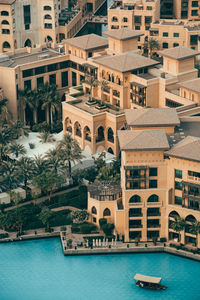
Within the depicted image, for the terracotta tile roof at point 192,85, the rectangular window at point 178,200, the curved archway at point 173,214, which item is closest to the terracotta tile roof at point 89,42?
the terracotta tile roof at point 192,85

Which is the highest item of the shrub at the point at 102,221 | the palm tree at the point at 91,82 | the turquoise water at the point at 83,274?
the palm tree at the point at 91,82

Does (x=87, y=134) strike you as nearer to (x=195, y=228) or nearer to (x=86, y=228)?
(x=86, y=228)

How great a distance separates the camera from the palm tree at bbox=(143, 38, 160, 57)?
7648 inches

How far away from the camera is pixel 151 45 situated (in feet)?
637

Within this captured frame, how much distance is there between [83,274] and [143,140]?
23.8 metres

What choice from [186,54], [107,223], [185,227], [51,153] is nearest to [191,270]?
[185,227]

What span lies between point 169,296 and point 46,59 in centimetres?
7476

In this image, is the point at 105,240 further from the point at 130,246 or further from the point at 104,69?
the point at 104,69

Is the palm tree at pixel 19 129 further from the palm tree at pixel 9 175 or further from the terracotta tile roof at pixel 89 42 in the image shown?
the terracotta tile roof at pixel 89 42

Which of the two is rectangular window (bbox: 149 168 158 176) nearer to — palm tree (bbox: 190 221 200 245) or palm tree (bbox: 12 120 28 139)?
palm tree (bbox: 190 221 200 245)

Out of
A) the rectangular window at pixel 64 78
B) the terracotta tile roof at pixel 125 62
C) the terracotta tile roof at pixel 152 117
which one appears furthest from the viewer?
the rectangular window at pixel 64 78

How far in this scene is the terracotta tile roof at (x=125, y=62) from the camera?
16900 centimetres

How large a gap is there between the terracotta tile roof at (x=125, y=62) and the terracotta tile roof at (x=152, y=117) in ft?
64.8

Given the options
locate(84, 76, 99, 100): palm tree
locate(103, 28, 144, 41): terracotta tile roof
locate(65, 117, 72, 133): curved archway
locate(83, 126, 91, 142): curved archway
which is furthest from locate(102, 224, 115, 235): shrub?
locate(103, 28, 144, 41): terracotta tile roof
